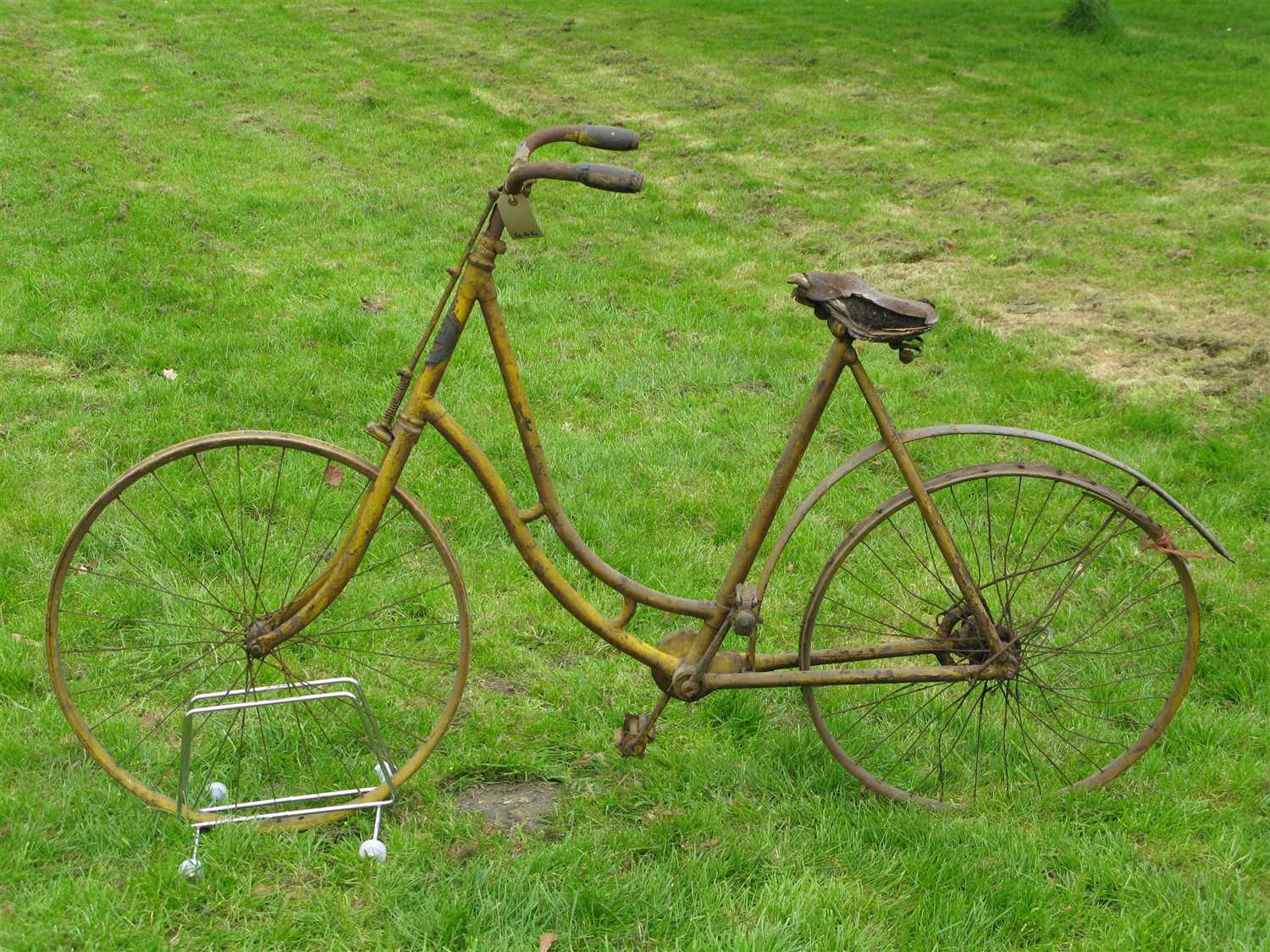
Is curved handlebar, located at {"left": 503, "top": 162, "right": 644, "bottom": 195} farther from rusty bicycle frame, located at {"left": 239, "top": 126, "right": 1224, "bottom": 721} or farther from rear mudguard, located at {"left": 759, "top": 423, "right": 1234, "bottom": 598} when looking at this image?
rear mudguard, located at {"left": 759, "top": 423, "right": 1234, "bottom": 598}

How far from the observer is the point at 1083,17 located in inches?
559

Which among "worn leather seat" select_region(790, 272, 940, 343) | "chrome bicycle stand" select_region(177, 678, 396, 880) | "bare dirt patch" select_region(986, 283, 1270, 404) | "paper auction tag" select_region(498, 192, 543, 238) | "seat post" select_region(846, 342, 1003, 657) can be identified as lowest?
"chrome bicycle stand" select_region(177, 678, 396, 880)

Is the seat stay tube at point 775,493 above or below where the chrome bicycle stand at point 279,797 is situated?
above

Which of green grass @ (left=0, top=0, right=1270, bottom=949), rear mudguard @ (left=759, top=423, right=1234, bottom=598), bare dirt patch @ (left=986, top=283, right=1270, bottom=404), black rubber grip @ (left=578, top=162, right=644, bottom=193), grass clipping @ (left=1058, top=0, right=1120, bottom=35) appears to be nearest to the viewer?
black rubber grip @ (left=578, top=162, right=644, bottom=193)

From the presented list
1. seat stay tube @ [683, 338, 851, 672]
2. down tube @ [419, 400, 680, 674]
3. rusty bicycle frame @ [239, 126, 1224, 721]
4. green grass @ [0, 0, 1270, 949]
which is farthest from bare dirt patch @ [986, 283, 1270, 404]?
down tube @ [419, 400, 680, 674]

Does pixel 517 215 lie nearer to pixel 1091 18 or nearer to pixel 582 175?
pixel 582 175

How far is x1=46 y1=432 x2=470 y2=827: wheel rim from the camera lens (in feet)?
10.2

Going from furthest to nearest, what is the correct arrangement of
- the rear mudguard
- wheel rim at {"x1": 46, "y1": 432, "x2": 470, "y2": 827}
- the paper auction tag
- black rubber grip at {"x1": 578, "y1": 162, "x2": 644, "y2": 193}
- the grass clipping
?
1. the grass clipping
2. wheel rim at {"x1": 46, "y1": 432, "x2": 470, "y2": 827}
3. the rear mudguard
4. the paper auction tag
5. black rubber grip at {"x1": 578, "y1": 162, "x2": 644, "y2": 193}

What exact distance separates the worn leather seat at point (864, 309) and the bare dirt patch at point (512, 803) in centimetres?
155

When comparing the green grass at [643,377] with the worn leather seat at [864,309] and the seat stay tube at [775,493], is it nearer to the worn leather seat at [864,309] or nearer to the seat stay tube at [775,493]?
the seat stay tube at [775,493]

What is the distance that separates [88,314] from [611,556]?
335 cm

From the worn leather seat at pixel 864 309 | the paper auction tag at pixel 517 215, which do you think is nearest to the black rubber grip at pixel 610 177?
the paper auction tag at pixel 517 215

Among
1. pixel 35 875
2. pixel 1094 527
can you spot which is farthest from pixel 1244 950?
pixel 35 875

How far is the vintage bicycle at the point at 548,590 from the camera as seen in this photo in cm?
291
